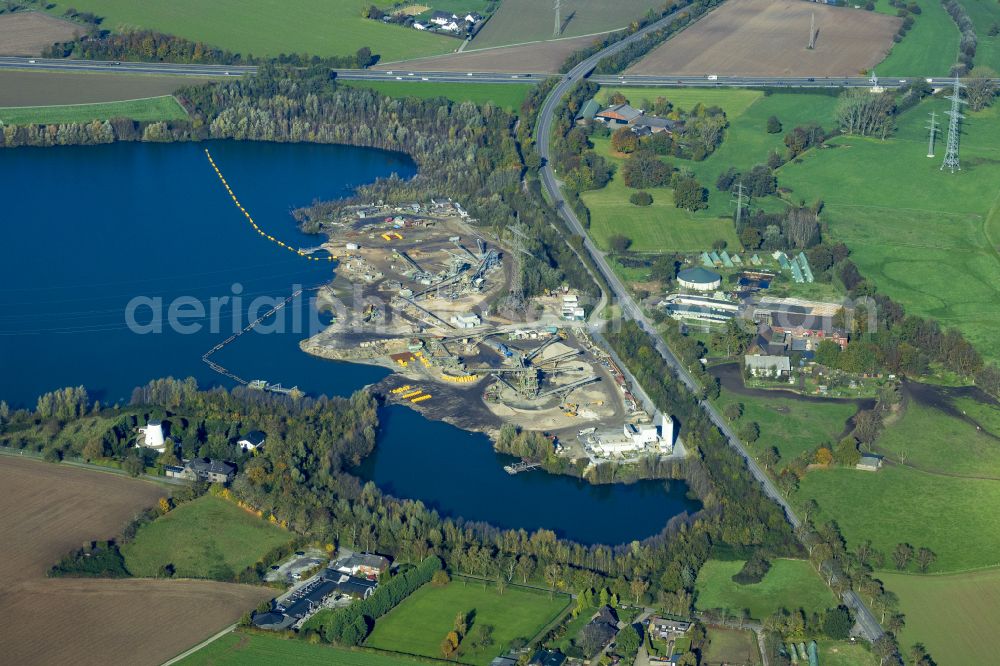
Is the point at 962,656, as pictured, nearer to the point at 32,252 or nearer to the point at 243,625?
the point at 243,625

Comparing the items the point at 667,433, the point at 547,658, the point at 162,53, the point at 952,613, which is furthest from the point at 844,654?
the point at 162,53

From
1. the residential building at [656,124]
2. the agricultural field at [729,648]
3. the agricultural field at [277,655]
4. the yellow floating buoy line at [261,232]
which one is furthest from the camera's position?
the residential building at [656,124]

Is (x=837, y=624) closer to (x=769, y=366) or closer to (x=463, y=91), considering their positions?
(x=769, y=366)

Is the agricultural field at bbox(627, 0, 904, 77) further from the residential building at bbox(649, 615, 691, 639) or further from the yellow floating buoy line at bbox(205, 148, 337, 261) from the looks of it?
the residential building at bbox(649, 615, 691, 639)

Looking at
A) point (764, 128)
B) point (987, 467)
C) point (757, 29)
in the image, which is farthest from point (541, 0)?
point (987, 467)

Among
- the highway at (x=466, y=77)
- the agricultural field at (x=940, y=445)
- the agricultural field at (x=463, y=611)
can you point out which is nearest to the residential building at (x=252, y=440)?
the agricultural field at (x=463, y=611)

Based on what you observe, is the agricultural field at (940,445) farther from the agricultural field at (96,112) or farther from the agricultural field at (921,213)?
the agricultural field at (96,112)
